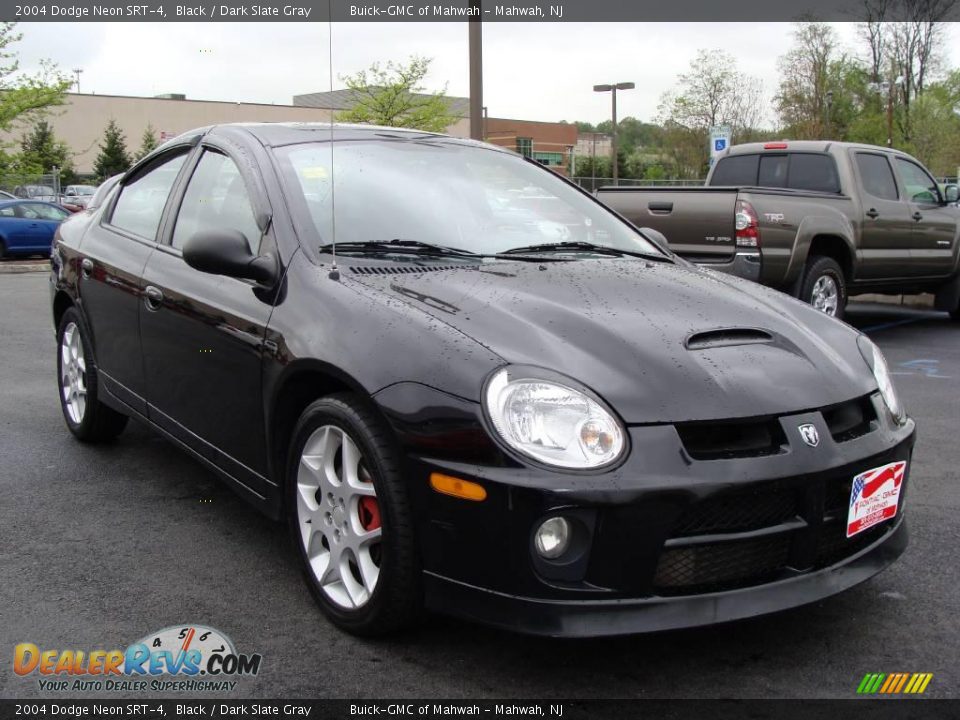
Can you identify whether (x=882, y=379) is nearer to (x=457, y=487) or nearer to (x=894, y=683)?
(x=894, y=683)

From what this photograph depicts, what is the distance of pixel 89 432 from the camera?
5.04 metres

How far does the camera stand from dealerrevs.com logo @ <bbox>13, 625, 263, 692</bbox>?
266cm

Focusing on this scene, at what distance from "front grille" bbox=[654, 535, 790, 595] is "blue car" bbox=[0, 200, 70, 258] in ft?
63.9

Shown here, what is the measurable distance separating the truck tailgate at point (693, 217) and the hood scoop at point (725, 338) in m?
5.46

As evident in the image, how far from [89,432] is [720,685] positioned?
3.62 metres

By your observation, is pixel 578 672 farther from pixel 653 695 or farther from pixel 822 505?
pixel 822 505

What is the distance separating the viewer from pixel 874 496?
2.81 meters

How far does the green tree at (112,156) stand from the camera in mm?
56562

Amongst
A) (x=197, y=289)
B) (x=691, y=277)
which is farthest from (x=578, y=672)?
(x=197, y=289)

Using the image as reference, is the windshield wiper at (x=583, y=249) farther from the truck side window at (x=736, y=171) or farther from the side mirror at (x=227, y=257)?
the truck side window at (x=736, y=171)

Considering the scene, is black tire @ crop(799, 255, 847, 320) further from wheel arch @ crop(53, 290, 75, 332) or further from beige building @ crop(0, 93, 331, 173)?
beige building @ crop(0, 93, 331, 173)

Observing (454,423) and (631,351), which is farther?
(631,351)

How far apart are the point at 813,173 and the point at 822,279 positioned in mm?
1489

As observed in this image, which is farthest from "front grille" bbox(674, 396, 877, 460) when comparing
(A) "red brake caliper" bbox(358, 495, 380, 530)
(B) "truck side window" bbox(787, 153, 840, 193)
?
(B) "truck side window" bbox(787, 153, 840, 193)
